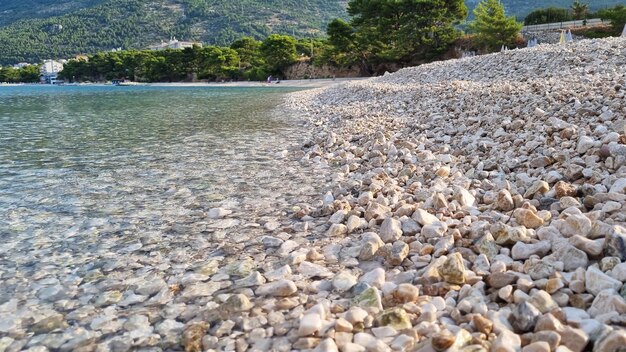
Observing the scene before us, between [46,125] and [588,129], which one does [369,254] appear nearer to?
[588,129]

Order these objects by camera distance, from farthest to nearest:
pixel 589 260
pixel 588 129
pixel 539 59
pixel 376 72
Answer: pixel 376 72 < pixel 539 59 < pixel 588 129 < pixel 589 260

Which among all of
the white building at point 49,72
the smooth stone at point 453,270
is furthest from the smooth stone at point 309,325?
the white building at point 49,72

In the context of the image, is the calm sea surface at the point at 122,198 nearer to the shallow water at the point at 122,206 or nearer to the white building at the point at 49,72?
the shallow water at the point at 122,206

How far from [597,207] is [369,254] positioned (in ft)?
6.13

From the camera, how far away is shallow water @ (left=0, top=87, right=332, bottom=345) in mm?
3725

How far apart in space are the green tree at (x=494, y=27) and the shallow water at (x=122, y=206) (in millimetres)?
41836

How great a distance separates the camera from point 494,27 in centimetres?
4628

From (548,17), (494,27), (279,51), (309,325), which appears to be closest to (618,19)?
(494,27)

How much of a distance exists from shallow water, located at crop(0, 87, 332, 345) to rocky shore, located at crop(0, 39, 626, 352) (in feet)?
0.12

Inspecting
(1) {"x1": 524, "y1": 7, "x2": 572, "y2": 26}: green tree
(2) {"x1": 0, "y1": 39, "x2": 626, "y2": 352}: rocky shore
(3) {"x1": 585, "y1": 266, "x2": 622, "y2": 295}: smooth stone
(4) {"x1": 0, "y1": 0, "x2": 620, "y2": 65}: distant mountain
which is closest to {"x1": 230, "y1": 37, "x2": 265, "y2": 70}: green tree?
(1) {"x1": 524, "y1": 7, "x2": 572, "y2": 26}: green tree

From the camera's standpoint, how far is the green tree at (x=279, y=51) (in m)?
72.8

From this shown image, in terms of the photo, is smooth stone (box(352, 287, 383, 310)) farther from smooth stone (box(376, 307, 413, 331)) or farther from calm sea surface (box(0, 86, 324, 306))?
calm sea surface (box(0, 86, 324, 306))

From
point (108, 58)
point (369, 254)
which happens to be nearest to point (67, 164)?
point (369, 254)

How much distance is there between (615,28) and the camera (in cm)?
4397
